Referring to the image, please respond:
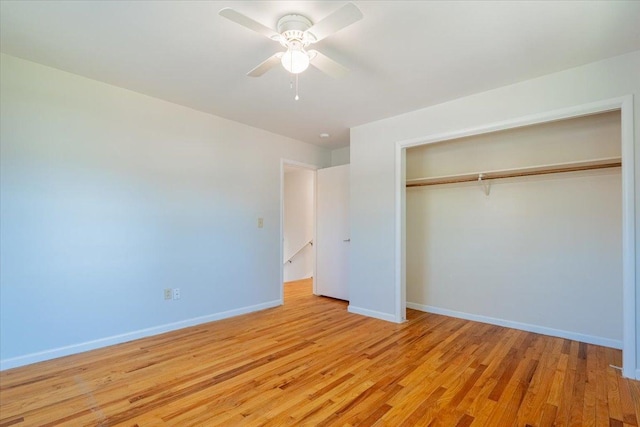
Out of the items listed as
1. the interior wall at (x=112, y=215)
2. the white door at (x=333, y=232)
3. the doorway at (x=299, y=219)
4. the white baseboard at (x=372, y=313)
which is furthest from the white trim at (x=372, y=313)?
the doorway at (x=299, y=219)

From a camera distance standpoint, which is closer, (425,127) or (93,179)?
A: (93,179)

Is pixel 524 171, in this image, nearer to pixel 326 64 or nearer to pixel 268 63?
pixel 326 64

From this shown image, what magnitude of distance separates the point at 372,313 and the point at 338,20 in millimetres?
3358

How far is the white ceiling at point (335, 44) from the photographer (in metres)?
1.95

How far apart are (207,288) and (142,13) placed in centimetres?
285

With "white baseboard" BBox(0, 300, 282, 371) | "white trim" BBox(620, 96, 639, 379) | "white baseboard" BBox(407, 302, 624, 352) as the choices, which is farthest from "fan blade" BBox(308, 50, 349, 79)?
"white baseboard" BBox(407, 302, 624, 352)

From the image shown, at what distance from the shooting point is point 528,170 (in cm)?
339

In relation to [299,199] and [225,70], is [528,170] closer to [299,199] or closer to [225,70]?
[225,70]

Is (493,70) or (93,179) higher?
(493,70)

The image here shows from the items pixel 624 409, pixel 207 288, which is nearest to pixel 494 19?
pixel 624 409

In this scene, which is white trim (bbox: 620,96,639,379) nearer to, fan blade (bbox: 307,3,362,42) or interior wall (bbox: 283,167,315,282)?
fan blade (bbox: 307,3,362,42)

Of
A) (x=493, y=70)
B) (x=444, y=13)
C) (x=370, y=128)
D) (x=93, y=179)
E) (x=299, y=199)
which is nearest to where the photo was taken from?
(x=444, y=13)

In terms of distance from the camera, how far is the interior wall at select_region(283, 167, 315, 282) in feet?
22.9

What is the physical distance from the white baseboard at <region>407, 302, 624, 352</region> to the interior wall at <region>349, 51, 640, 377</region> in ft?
2.42
